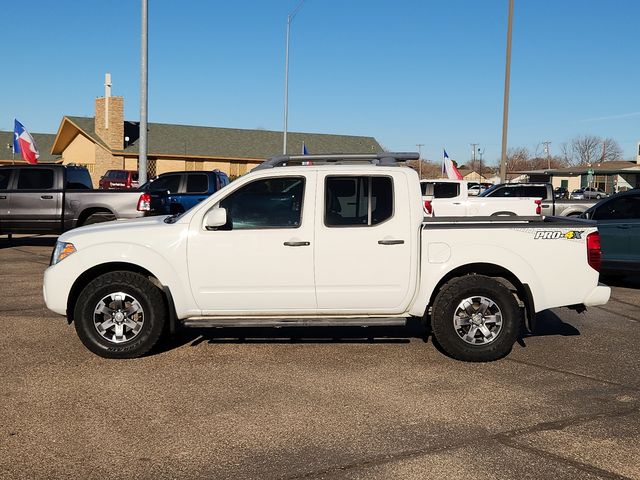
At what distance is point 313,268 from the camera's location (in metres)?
6.22

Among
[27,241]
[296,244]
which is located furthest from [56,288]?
[27,241]

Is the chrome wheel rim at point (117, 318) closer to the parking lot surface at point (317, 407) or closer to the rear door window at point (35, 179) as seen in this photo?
the parking lot surface at point (317, 407)

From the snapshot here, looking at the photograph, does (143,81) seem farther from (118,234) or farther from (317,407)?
(317,407)

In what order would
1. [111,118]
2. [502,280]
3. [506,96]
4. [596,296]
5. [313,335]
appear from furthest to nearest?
[111,118]
[506,96]
[313,335]
[502,280]
[596,296]

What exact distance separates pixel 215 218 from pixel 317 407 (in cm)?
206

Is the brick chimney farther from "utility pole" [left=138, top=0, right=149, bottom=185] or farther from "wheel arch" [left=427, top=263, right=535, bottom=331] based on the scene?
"wheel arch" [left=427, top=263, right=535, bottom=331]

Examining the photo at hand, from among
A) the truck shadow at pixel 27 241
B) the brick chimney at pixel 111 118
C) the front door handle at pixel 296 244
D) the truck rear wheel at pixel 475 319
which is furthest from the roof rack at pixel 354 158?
the brick chimney at pixel 111 118

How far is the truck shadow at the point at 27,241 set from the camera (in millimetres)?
17016

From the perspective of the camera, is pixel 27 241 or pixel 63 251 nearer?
pixel 63 251

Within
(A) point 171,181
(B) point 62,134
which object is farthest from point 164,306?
(B) point 62,134

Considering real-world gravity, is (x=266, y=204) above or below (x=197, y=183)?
below

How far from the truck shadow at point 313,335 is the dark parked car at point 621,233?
3145 millimetres

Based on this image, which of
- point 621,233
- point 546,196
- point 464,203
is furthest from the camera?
point 546,196

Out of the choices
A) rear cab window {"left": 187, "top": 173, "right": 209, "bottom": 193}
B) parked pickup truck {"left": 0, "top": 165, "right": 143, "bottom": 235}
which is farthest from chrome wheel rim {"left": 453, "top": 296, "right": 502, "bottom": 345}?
rear cab window {"left": 187, "top": 173, "right": 209, "bottom": 193}
